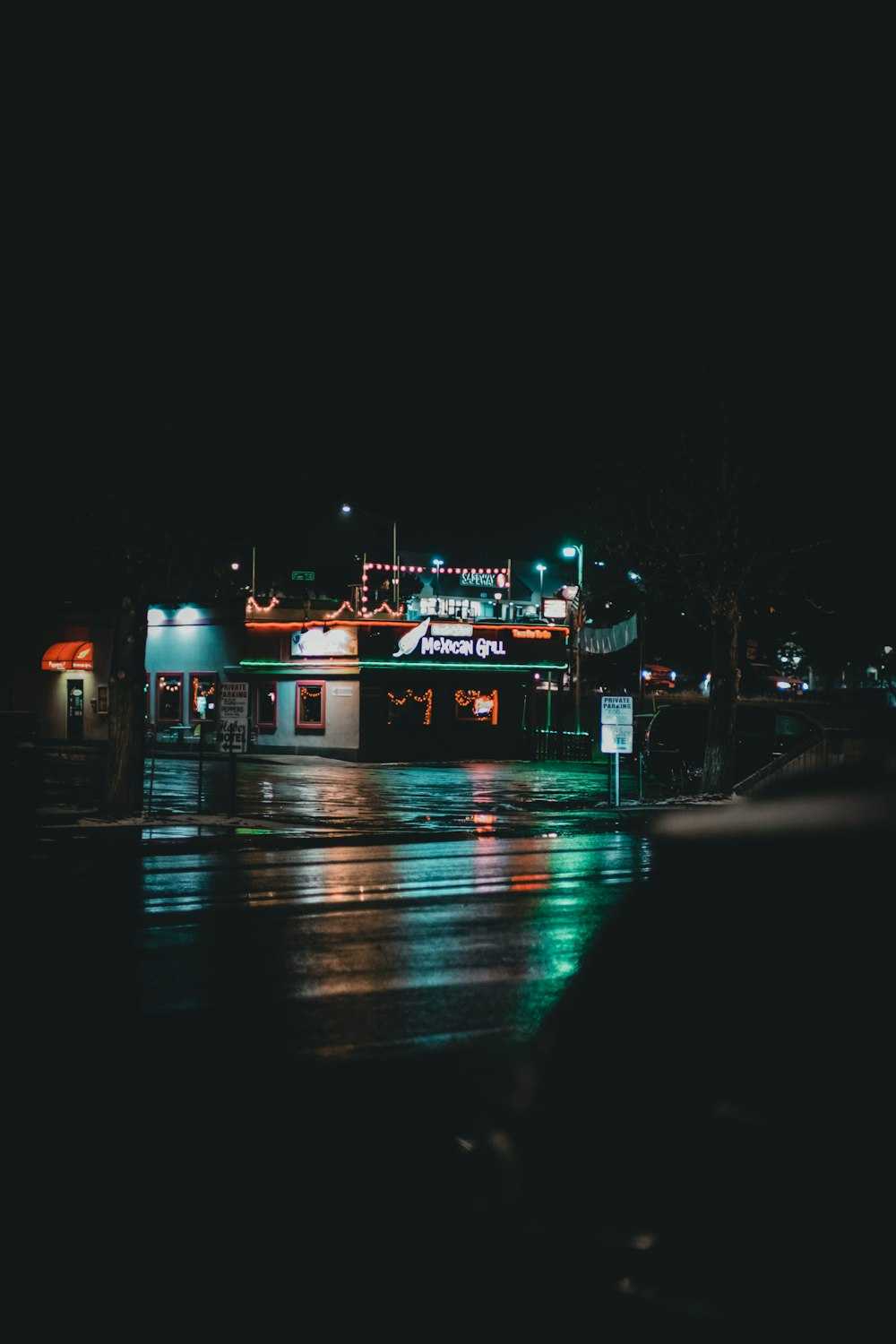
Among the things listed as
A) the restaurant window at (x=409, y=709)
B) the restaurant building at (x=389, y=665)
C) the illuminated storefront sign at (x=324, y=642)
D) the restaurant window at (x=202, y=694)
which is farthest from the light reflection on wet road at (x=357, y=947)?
the restaurant window at (x=202, y=694)

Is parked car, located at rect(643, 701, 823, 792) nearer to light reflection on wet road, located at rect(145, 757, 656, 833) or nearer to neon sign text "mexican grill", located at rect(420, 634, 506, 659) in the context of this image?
light reflection on wet road, located at rect(145, 757, 656, 833)

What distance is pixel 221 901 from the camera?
46.1 feet

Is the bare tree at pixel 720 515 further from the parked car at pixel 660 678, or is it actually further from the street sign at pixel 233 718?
the parked car at pixel 660 678

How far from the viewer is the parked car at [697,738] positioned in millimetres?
28500

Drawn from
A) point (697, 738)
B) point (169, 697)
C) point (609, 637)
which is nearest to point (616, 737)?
point (697, 738)

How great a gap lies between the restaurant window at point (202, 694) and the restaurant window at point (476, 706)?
8.96 metres

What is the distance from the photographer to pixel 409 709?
44.6m

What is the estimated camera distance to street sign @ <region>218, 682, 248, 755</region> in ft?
71.5

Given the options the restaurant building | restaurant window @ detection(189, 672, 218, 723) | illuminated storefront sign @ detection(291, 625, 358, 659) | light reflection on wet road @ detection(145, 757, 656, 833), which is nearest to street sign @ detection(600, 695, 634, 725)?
light reflection on wet road @ detection(145, 757, 656, 833)

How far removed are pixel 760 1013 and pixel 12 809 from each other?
1855cm

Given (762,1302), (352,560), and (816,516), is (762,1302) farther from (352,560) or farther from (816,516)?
(352,560)

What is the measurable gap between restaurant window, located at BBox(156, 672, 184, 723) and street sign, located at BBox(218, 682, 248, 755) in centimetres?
2834

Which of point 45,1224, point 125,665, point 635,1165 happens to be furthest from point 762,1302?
point 125,665

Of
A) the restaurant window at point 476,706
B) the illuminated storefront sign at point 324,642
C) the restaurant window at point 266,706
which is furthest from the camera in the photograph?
the restaurant window at point 266,706
